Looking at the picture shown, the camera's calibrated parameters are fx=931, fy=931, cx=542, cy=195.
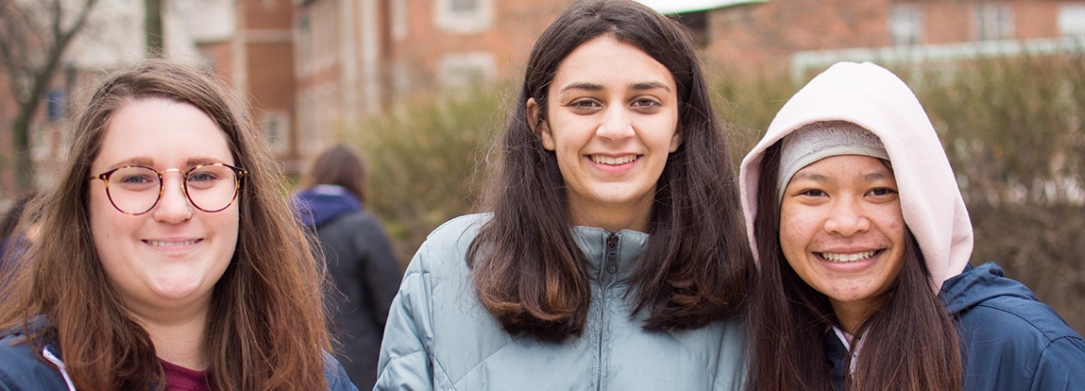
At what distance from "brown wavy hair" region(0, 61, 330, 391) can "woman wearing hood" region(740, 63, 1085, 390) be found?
1195mm

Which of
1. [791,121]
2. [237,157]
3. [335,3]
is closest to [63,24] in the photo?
[237,157]

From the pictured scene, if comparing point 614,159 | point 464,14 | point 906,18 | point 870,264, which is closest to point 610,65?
point 614,159

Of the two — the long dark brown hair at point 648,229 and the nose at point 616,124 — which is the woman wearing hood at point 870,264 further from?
the nose at point 616,124

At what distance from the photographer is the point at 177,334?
7.06ft

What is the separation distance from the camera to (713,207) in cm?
261

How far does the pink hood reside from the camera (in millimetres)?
2197

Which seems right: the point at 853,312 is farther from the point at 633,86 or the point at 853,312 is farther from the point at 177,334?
the point at 177,334

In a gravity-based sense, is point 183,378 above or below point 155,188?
below

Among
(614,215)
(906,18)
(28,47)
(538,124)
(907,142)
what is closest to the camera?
(907,142)

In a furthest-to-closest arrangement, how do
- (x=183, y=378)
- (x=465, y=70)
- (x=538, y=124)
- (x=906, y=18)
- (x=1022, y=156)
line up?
(x=906, y=18), (x=465, y=70), (x=1022, y=156), (x=538, y=124), (x=183, y=378)

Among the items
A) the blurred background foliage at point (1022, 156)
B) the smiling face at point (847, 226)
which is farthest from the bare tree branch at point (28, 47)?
the smiling face at point (847, 226)

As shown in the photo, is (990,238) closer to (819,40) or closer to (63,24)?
(819,40)

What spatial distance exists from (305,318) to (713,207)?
3.74 feet

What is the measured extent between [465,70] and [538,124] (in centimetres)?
1128
